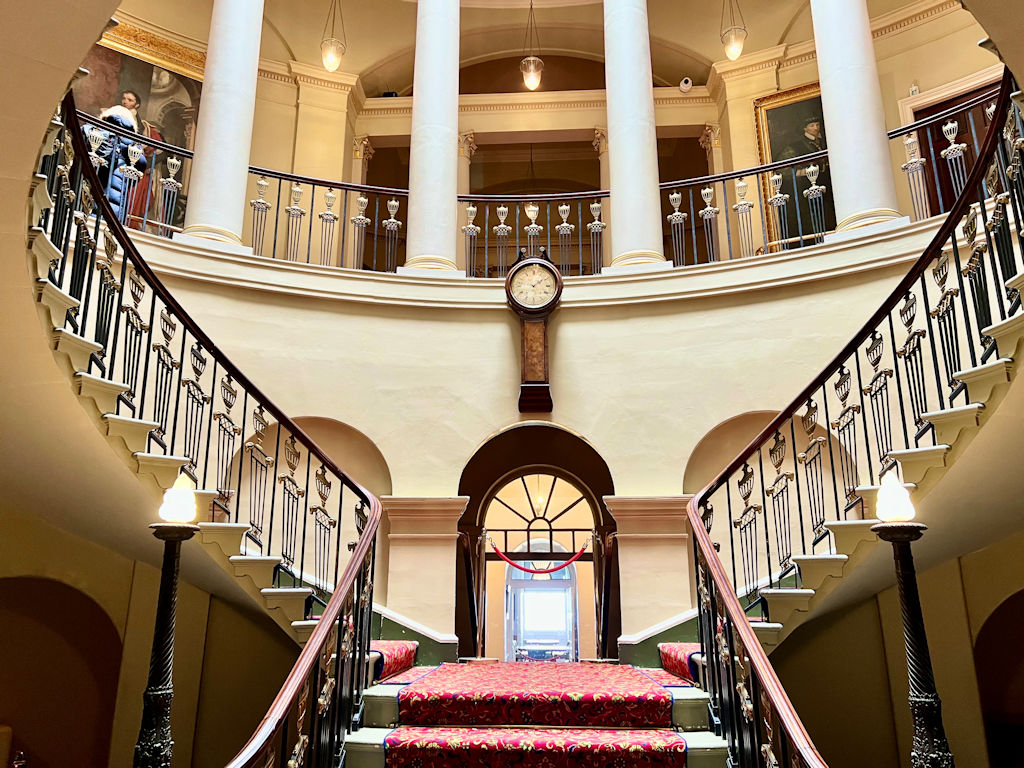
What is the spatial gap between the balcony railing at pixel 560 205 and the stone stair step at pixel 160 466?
3.48 meters

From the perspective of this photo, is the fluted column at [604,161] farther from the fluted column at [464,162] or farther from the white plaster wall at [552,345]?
the white plaster wall at [552,345]

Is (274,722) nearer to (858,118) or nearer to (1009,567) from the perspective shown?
(1009,567)

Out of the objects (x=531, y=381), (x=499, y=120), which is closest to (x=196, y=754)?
(x=531, y=381)

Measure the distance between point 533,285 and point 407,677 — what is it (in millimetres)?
3908

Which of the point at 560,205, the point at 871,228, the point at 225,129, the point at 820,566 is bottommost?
the point at 820,566

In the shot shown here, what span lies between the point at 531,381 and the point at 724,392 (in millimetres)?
1750

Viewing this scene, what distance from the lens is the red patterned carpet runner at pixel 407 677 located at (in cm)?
523

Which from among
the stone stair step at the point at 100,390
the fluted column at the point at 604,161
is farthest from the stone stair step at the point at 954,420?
the fluted column at the point at 604,161

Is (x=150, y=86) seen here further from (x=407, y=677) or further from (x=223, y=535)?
(x=407, y=677)

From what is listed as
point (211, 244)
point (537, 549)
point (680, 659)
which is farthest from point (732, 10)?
point (680, 659)

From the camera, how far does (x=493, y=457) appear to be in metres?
10.1

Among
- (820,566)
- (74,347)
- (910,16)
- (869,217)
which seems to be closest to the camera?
(74,347)

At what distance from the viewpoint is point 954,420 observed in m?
4.24

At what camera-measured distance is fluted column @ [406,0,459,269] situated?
28.0ft
